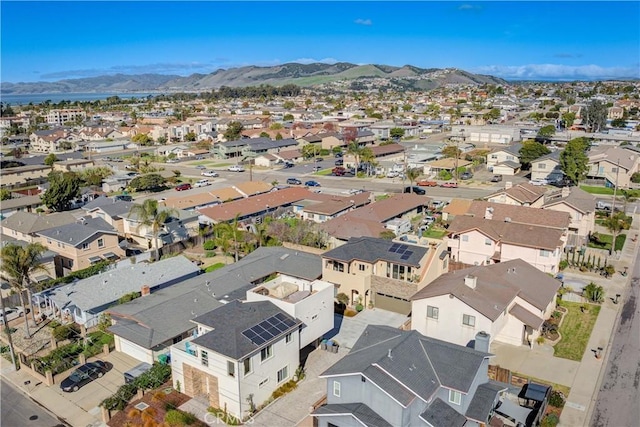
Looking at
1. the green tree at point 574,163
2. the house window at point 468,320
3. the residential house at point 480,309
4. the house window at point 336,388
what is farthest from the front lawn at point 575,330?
the green tree at point 574,163

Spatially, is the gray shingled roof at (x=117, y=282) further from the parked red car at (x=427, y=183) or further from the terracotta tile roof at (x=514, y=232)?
the parked red car at (x=427, y=183)

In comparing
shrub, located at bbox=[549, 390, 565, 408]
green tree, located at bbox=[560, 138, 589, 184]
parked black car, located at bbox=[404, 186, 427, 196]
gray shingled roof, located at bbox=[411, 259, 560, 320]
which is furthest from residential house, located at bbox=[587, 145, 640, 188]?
shrub, located at bbox=[549, 390, 565, 408]

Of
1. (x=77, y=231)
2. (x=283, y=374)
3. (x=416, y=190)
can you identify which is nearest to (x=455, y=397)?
(x=283, y=374)

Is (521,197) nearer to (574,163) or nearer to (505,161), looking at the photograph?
(574,163)

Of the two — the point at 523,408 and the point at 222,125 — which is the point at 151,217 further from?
the point at 222,125

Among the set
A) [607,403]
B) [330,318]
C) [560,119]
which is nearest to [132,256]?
[330,318]

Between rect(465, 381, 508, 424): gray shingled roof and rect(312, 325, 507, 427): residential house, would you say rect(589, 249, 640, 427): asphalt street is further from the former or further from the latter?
rect(312, 325, 507, 427): residential house
